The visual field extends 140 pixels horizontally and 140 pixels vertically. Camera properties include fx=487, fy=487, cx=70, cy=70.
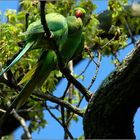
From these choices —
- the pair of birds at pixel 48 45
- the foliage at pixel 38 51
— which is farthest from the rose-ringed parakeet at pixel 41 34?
the foliage at pixel 38 51

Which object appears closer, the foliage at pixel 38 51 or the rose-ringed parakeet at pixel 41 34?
the rose-ringed parakeet at pixel 41 34

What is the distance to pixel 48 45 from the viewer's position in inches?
111

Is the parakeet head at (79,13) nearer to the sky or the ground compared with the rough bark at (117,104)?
nearer to the sky

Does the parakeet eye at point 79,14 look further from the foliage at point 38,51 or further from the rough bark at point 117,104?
the rough bark at point 117,104

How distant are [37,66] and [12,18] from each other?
39.5 inches

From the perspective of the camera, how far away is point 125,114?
96.0 inches

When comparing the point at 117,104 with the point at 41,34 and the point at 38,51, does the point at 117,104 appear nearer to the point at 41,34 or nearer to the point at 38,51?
the point at 41,34

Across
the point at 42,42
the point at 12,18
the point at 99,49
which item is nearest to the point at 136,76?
the point at 42,42

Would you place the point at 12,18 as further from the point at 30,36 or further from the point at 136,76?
the point at 136,76

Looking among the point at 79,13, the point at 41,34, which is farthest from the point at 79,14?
the point at 41,34

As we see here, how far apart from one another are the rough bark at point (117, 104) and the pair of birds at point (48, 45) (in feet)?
1.69

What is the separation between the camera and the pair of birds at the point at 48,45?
112 inches

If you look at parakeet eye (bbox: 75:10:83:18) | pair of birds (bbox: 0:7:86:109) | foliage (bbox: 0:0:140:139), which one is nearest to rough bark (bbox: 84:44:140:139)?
pair of birds (bbox: 0:7:86:109)

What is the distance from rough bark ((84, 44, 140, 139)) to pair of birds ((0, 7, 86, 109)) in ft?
1.69
